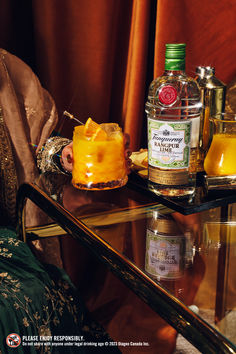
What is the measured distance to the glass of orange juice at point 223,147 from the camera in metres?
0.70

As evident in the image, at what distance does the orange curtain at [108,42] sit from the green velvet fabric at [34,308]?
53 centimetres

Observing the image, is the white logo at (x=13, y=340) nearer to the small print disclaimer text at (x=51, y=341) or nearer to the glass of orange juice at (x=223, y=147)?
the small print disclaimer text at (x=51, y=341)

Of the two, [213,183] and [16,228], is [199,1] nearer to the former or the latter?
[213,183]

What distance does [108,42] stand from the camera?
1.15 metres

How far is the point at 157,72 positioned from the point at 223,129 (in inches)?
19.0

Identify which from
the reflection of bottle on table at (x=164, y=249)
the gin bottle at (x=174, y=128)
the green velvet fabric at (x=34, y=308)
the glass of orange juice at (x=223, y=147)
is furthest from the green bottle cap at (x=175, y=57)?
the green velvet fabric at (x=34, y=308)

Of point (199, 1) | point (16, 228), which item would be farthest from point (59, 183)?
point (199, 1)

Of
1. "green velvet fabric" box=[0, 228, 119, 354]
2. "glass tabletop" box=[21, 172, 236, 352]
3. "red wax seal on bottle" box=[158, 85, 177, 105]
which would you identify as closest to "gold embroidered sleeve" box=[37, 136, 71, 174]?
"glass tabletop" box=[21, 172, 236, 352]

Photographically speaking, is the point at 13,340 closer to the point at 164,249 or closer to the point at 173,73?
the point at 164,249

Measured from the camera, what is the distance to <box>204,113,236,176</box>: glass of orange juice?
70 cm

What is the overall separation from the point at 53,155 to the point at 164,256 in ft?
1.24

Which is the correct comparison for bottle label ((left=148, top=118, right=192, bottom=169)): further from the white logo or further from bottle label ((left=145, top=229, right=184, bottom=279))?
the white logo

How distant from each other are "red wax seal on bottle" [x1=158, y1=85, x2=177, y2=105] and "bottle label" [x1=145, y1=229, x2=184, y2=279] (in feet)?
0.71

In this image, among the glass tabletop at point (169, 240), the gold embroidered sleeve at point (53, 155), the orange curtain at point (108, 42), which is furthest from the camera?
the orange curtain at point (108, 42)
